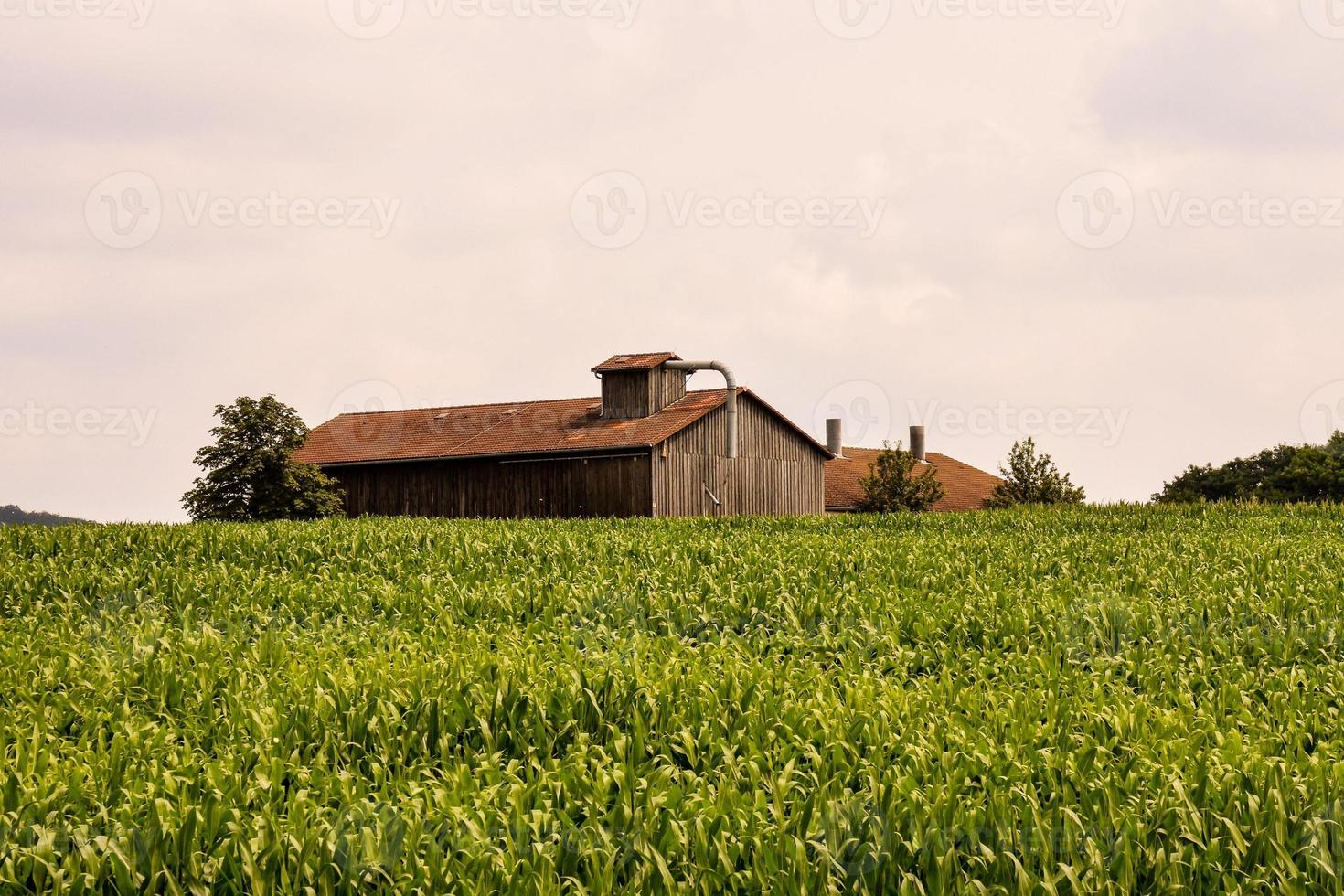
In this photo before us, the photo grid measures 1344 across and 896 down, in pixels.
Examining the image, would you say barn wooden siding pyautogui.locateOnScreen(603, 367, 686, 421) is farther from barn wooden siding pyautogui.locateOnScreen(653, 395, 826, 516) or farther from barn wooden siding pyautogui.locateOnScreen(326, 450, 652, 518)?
barn wooden siding pyautogui.locateOnScreen(326, 450, 652, 518)

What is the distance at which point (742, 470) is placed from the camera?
1881 inches

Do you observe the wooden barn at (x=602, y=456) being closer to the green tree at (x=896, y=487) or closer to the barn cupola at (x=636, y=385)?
the barn cupola at (x=636, y=385)

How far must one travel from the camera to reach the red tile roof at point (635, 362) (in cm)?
4688

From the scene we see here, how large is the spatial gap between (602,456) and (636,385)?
4441mm

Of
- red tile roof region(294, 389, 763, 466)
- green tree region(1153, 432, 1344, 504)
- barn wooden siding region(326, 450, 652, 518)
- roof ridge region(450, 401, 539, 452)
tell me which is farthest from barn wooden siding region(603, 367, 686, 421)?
green tree region(1153, 432, 1344, 504)

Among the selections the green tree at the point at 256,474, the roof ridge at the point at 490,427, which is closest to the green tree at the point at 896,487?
the roof ridge at the point at 490,427

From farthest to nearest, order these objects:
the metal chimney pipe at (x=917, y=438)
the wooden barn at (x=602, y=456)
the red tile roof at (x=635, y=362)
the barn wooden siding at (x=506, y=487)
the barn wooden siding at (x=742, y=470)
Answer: the metal chimney pipe at (x=917, y=438) < the red tile roof at (x=635, y=362) < the barn wooden siding at (x=742, y=470) < the wooden barn at (x=602, y=456) < the barn wooden siding at (x=506, y=487)

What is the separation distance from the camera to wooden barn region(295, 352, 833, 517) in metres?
43.9

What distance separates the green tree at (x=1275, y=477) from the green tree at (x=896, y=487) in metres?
13.2

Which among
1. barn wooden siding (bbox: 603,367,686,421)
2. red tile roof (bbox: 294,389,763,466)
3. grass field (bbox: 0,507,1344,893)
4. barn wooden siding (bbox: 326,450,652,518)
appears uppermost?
barn wooden siding (bbox: 603,367,686,421)

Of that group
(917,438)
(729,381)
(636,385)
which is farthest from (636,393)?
(917,438)

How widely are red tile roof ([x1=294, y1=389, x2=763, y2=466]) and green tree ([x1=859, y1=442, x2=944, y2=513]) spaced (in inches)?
624

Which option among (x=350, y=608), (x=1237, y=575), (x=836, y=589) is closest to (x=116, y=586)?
(x=350, y=608)

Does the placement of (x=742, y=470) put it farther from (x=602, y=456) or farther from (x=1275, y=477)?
(x=1275, y=477)
